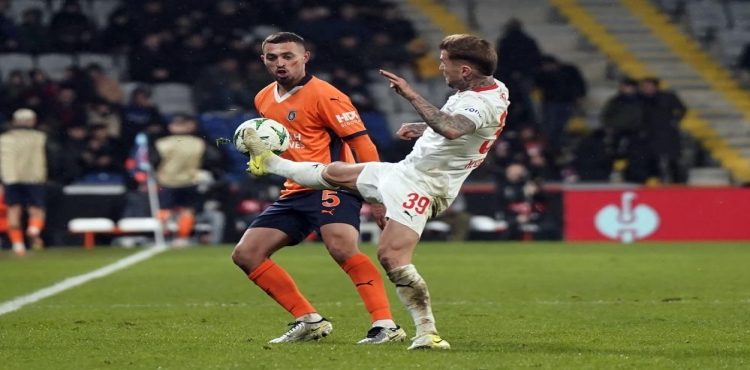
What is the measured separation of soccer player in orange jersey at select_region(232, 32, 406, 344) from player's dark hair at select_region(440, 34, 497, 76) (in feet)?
3.22

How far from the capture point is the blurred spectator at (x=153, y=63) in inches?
870

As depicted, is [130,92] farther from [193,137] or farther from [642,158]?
[642,158]

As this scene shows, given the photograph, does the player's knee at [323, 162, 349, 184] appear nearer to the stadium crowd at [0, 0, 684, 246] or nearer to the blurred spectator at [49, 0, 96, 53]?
the stadium crowd at [0, 0, 684, 246]

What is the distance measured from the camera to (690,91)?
24.1 meters

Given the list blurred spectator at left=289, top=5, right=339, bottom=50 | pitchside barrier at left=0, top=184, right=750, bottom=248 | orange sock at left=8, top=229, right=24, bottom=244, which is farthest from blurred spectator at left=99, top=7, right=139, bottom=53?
orange sock at left=8, top=229, right=24, bottom=244

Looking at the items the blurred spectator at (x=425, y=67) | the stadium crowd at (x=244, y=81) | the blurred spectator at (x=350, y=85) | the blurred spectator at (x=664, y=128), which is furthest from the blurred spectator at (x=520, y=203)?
the blurred spectator at (x=425, y=67)

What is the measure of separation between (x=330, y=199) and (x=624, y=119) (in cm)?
1362

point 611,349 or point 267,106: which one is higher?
point 267,106

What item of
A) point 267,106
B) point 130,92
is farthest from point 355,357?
point 130,92

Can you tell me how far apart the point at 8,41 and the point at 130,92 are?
238 cm

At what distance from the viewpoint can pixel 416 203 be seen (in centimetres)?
666

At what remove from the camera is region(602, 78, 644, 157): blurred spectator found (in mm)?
20312

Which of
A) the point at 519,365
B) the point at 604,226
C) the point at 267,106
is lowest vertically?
the point at 604,226

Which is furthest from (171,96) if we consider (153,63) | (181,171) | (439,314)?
(439,314)
